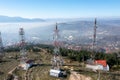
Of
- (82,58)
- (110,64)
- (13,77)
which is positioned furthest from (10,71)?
(110,64)

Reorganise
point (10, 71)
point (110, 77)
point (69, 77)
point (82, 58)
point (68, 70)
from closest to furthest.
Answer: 1. point (110, 77)
2. point (69, 77)
3. point (68, 70)
4. point (10, 71)
5. point (82, 58)

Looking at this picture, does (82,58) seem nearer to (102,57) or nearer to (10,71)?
(102,57)

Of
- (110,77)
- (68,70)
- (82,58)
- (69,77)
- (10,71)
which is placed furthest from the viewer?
(82,58)

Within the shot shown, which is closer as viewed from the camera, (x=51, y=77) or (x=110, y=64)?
(x=51, y=77)

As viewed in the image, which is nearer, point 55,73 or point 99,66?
point 55,73

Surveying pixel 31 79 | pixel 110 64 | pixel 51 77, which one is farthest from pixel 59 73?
pixel 110 64

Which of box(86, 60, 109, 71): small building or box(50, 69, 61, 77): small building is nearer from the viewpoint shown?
box(50, 69, 61, 77): small building

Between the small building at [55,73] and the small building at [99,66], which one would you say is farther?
the small building at [99,66]

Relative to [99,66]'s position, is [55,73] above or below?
below

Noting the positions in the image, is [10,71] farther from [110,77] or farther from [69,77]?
A: [110,77]
